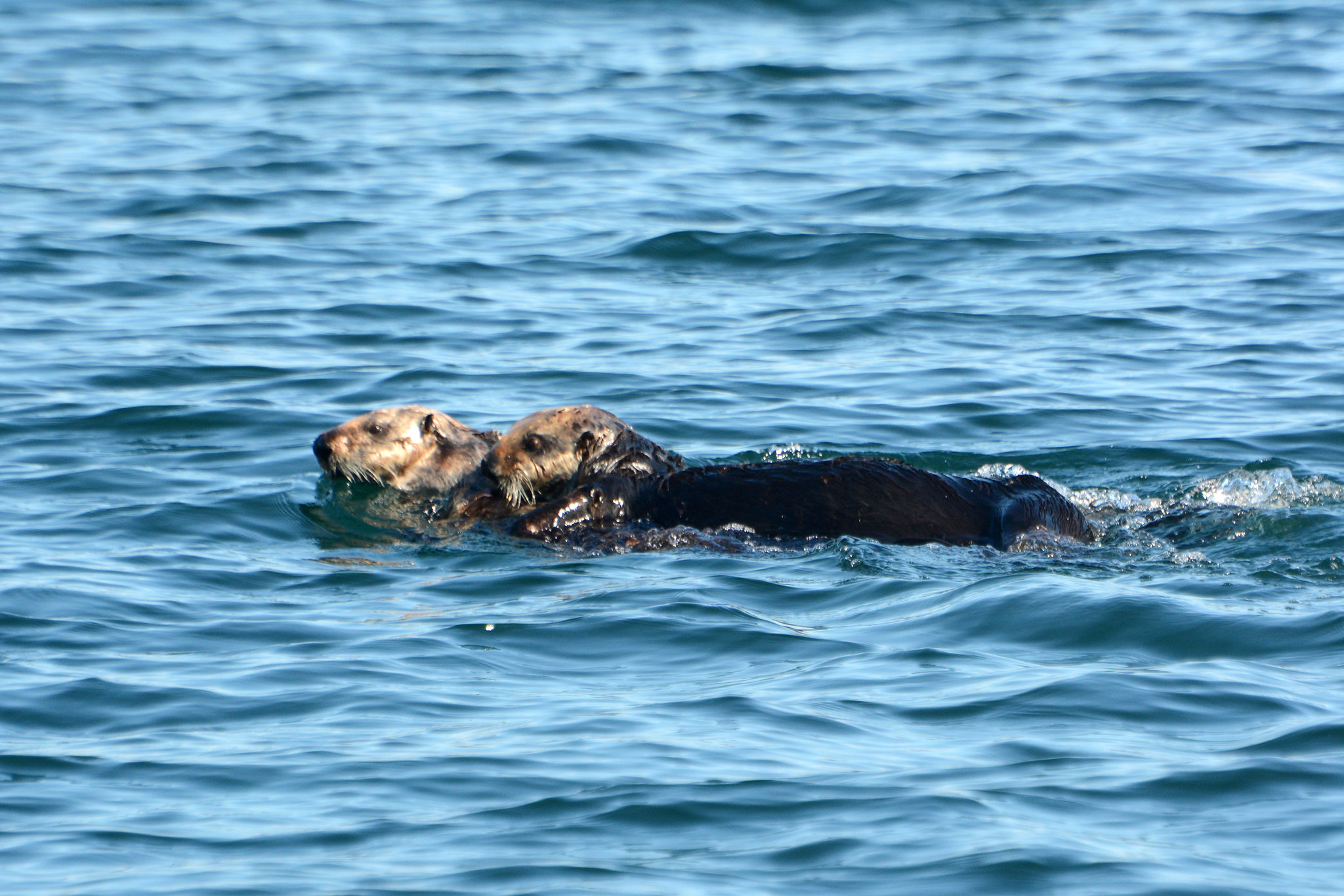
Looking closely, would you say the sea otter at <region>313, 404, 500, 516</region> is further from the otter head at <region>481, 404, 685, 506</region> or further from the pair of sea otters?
the otter head at <region>481, 404, 685, 506</region>

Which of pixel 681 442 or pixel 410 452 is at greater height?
pixel 410 452

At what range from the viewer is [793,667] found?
6.12m

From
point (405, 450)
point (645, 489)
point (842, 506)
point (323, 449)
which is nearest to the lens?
point (842, 506)

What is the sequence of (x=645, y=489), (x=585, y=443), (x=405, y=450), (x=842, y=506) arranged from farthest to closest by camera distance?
(x=405, y=450) → (x=585, y=443) → (x=645, y=489) → (x=842, y=506)

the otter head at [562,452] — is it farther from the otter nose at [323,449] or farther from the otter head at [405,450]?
the otter nose at [323,449]

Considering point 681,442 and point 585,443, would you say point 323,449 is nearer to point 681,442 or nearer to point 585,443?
point 585,443

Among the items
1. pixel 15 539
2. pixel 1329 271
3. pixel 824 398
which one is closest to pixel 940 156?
pixel 1329 271

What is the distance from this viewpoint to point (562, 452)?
8.50 metres

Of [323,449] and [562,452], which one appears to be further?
[323,449]

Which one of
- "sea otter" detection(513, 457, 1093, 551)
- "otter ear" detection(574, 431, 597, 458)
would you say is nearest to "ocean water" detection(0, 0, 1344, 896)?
"sea otter" detection(513, 457, 1093, 551)

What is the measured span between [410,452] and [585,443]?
44.9 inches

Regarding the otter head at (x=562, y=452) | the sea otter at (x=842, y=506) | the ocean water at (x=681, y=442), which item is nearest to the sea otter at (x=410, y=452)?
the ocean water at (x=681, y=442)

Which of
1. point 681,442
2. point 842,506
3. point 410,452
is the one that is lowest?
point 681,442

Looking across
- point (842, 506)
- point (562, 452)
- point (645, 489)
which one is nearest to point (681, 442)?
point (562, 452)
